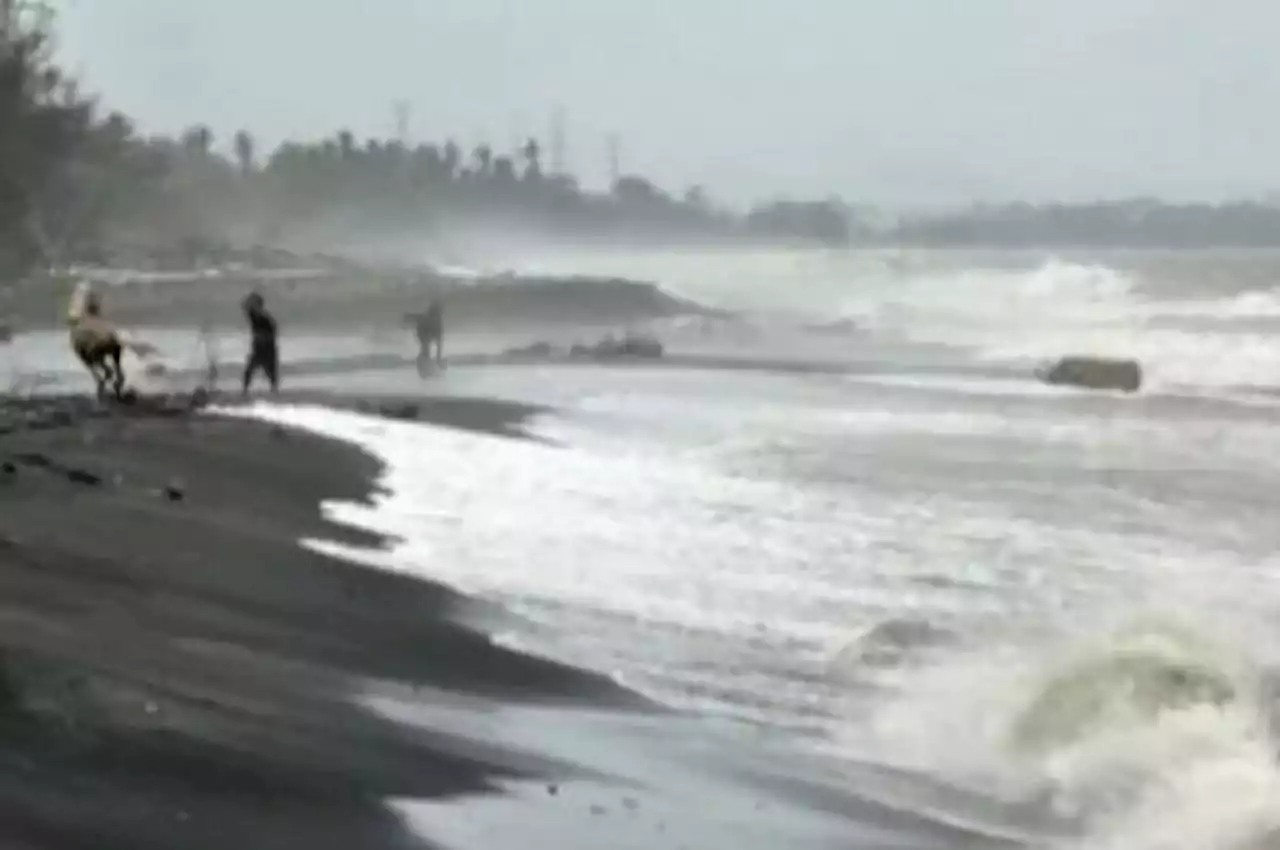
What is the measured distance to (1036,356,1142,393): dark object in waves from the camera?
4603cm

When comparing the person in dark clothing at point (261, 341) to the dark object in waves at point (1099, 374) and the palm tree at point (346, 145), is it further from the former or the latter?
the palm tree at point (346, 145)

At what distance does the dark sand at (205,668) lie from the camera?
7.55m

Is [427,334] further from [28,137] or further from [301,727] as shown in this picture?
[301,727]

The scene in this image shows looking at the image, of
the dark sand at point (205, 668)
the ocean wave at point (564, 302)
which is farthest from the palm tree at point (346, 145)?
the dark sand at point (205, 668)

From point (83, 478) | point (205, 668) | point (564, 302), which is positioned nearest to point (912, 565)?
point (83, 478)

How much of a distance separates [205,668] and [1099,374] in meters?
37.9

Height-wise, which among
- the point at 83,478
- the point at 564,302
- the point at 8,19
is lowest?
the point at 83,478

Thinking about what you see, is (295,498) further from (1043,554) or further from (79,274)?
(79,274)

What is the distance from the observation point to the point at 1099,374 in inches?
1833

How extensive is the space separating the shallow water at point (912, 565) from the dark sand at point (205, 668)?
2.77 feet

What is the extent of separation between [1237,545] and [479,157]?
155 meters

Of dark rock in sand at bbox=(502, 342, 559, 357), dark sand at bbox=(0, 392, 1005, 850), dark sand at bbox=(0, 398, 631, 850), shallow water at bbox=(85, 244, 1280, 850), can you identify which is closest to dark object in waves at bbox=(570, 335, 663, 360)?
dark rock in sand at bbox=(502, 342, 559, 357)

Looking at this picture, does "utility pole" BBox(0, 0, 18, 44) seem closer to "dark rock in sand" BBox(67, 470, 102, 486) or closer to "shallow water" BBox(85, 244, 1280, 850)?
"shallow water" BBox(85, 244, 1280, 850)

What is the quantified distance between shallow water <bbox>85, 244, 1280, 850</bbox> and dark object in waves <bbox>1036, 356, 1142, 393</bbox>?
229 cm
